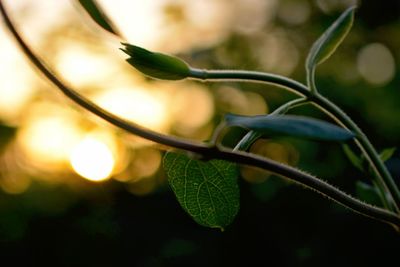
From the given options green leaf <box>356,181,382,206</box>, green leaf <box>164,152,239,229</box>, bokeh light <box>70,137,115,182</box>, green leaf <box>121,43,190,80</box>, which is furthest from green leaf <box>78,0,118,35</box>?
bokeh light <box>70,137,115,182</box>

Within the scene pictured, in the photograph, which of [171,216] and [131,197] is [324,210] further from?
[131,197]

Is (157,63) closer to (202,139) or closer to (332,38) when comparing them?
(332,38)

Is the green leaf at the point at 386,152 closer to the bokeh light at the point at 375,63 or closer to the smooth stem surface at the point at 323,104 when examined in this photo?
the smooth stem surface at the point at 323,104

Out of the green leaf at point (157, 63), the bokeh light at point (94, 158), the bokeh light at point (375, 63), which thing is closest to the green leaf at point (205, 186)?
the green leaf at point (157, 63)

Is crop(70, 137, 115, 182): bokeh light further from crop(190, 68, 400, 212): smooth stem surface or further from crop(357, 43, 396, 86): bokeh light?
crop(190, 68, 400, 212): smooth stem surface

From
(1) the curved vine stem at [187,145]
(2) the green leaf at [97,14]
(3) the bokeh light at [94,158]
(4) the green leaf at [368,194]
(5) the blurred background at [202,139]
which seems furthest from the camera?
(3) the bokeh light at [94,158]

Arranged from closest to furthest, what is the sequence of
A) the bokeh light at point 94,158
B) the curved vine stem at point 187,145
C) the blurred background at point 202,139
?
the curved vine stem at point 187,145, the blurred background at point 202,139, the bokeh light at point 94,158
